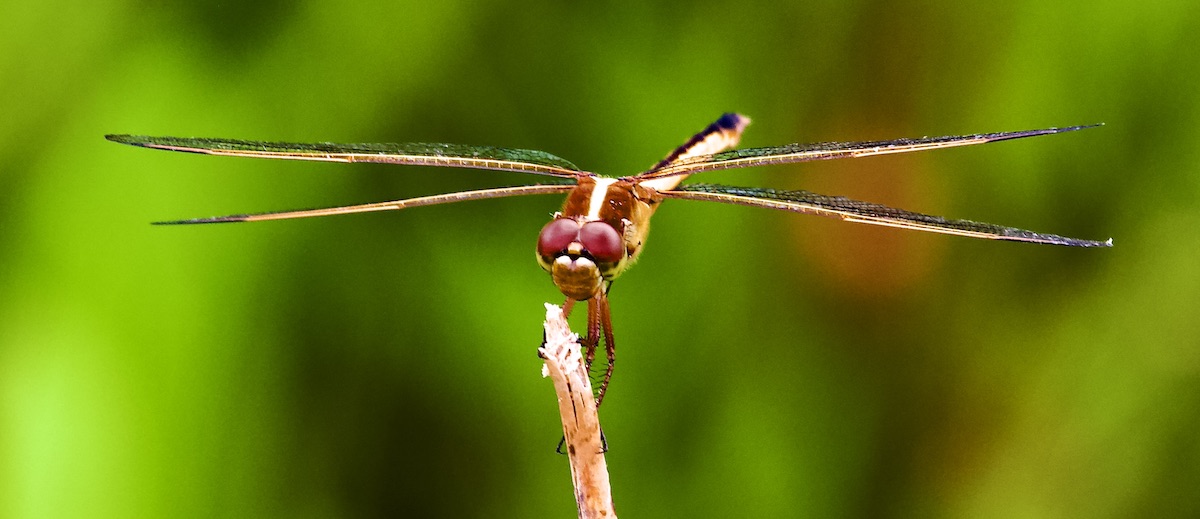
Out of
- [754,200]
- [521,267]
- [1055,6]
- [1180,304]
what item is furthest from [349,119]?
[1180,304]

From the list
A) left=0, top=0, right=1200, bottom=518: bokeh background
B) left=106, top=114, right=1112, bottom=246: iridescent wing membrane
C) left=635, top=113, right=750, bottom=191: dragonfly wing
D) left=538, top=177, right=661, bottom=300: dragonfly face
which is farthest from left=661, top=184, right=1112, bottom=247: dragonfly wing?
left=0, top=0, right=1200, bottom=518: bokeh background

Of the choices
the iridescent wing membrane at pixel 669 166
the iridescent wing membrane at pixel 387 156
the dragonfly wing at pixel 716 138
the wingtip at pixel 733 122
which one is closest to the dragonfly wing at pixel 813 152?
the iridescent wing membrane at pixel 669 166

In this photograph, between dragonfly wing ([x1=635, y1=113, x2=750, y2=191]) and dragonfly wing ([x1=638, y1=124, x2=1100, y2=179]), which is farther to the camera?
dragonfly wing ([x1=635, y1=113, x2=750, y2=191])

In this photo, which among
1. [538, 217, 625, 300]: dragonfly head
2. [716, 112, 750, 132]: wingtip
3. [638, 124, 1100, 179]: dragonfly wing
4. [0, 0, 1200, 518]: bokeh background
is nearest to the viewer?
[538, 217, 625, 300]: dragonfly head

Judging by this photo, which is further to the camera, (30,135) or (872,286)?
(872,286)

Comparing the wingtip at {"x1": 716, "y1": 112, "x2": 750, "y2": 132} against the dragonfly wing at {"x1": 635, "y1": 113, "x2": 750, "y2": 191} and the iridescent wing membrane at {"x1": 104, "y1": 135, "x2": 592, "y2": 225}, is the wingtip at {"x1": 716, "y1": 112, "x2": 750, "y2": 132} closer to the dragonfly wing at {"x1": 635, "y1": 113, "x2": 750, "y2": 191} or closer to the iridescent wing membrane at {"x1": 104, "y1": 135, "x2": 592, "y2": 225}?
the dragonfly wing at {"x1": 635, "y1": 113, "x2": 750, "y2": 191}

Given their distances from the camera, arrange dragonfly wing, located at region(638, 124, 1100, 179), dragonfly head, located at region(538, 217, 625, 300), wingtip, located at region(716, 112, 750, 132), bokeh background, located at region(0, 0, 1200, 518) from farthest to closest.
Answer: wingtip, located at region(716, 112, 750, 132) < bokeh background, located at region(0, 0, 1200, 518) < dragonfly wing, located at region(638, 124, 1100, 179) < dragonfly head, located at region(538, 217, 625, 300)

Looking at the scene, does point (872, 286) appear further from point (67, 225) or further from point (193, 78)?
point (67, 225)
